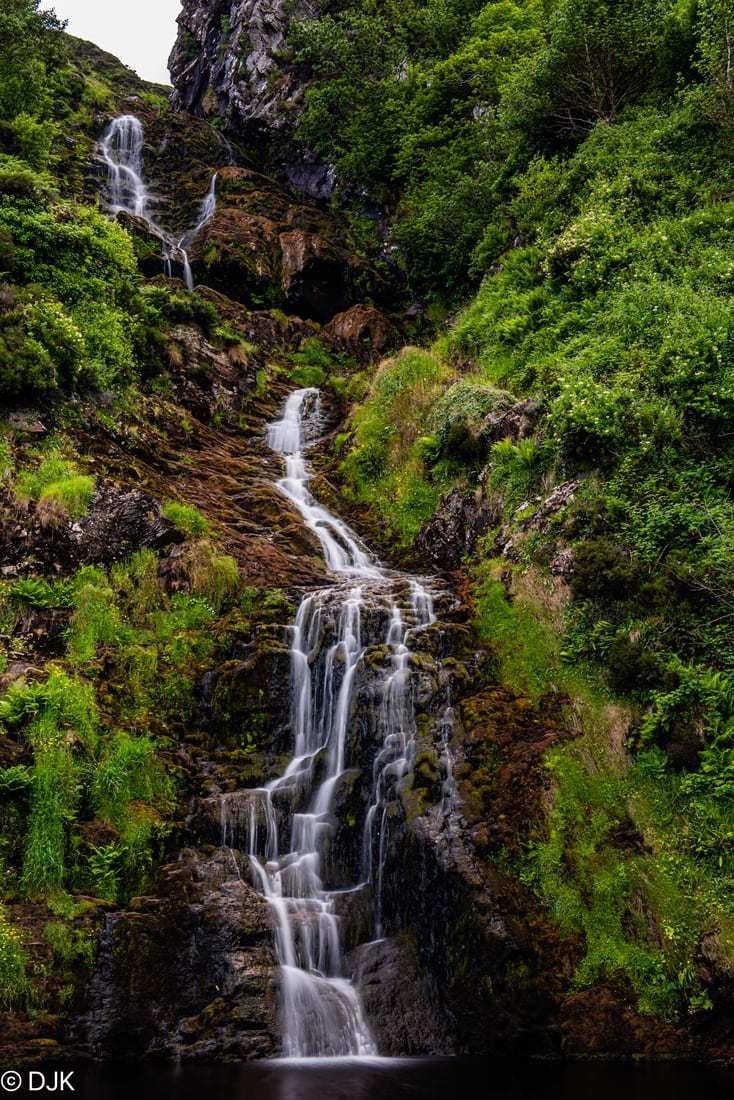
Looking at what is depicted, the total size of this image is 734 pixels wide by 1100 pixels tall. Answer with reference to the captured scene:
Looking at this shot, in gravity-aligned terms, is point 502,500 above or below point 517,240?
below

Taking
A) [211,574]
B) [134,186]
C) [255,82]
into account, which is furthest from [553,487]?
[255,82]

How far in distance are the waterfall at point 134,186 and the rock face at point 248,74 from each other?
5.77 metres

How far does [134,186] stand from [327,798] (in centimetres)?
3408

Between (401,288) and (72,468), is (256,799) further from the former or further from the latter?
(401,288)

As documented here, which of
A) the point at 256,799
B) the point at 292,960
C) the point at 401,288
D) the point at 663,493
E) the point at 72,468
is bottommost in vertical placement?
the point at 292,960

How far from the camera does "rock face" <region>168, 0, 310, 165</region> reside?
39.5 metres

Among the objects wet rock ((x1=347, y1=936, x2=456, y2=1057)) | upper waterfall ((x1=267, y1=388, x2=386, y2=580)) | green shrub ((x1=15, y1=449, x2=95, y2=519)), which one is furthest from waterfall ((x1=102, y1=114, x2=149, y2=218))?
wet rock ((x1=347, y1=936, x2=456, y2=1057))

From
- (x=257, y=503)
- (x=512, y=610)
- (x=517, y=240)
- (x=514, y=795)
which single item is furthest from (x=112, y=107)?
(x=514, y=795)

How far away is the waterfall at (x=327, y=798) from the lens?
29.0 ft

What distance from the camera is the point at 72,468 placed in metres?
14.1

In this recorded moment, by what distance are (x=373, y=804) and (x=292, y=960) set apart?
2.22 metres

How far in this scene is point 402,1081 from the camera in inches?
298

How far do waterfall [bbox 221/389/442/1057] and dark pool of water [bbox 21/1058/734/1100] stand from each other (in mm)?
642

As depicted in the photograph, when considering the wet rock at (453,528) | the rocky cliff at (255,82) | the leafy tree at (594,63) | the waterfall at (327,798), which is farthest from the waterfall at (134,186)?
the waterfall at (327,798)
